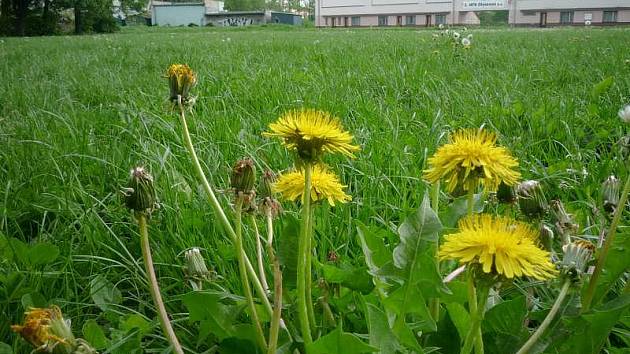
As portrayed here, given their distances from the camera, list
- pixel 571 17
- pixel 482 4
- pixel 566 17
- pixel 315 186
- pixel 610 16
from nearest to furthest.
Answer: pixel 315 186
pixel 610 16
pixel 571 17
pixel 566 17
pixel 482 4

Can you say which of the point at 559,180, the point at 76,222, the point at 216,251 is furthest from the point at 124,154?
the point at 559,180

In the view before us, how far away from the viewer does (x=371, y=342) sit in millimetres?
528

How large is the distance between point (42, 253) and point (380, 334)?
2.11 ft

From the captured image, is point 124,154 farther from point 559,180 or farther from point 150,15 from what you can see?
point 150,15

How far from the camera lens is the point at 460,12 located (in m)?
40.1

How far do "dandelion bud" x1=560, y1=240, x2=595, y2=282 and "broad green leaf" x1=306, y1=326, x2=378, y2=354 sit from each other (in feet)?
0.62

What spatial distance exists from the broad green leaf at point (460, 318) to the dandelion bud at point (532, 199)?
192 mm

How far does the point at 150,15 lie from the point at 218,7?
1632cm

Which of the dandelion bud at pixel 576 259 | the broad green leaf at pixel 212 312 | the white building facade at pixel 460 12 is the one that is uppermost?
the white building facade at pixel 460 12

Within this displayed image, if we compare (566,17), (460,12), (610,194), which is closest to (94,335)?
(610,194)

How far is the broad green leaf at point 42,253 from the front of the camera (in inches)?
36.9

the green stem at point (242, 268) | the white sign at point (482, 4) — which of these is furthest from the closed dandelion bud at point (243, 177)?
the white sign at point (482, 4)

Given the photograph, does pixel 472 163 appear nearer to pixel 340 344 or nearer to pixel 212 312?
pixel 340 344

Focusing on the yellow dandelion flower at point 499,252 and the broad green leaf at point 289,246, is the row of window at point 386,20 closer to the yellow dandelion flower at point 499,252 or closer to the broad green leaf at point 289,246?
the broad green leaf at point 289,246
